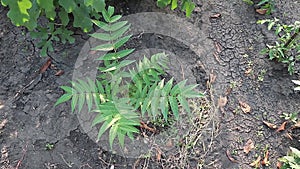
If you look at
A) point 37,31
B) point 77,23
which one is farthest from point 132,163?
point 37,31

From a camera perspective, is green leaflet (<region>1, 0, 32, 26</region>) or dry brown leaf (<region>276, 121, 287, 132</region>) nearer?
green leaflet (<region>1, 0, 32, 26</region>)

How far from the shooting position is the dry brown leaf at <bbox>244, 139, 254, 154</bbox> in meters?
2.27

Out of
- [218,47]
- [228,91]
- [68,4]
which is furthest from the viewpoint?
[218,47]

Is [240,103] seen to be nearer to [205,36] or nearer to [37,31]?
[205,36]

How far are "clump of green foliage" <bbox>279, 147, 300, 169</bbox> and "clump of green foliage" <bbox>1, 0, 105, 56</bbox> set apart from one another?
4.27ft

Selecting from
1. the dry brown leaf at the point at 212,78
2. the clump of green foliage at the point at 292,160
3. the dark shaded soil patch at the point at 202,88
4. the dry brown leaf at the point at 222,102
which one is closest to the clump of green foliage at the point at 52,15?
the dark shaded soil patch at the point at 202,88

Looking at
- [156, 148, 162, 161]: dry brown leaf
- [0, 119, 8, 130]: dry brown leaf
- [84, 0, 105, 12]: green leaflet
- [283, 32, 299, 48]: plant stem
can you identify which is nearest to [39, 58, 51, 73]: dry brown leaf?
[0, 119, 8, 130]: dry brown leaf

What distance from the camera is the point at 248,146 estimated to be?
2285 millimetres

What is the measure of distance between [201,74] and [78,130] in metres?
0.87

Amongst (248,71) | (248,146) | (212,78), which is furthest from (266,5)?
(248,146)

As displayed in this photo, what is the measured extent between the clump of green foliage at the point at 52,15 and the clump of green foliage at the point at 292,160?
1303 mm

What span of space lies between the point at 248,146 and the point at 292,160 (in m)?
0.29

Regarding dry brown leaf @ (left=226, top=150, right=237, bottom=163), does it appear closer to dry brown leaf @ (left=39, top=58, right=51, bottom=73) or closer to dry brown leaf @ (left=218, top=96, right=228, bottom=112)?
dry brown leaf @ (left=218, top=96, right=228, bottom=112)

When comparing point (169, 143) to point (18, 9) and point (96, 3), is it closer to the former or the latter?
point (96, 3)
